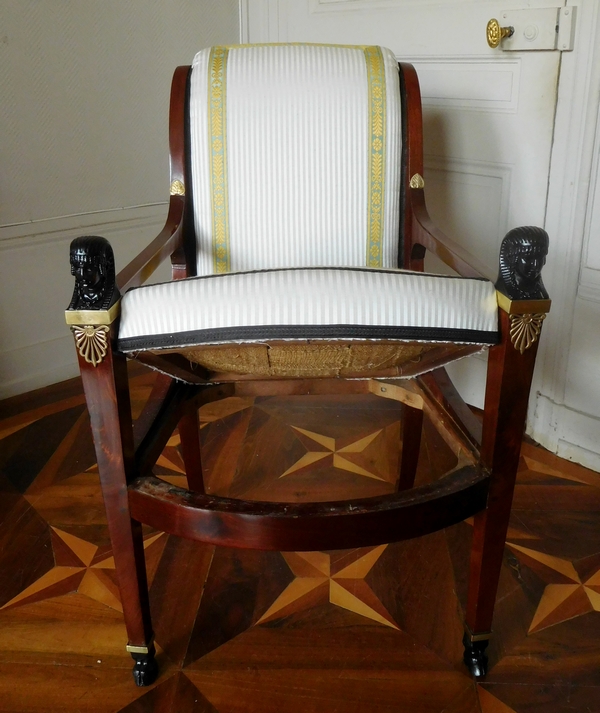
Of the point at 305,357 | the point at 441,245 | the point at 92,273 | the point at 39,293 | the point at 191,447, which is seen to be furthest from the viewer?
the point at 39,293

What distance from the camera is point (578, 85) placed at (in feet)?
3.28

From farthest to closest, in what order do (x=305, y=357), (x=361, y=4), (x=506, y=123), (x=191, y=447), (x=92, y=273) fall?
(x=361, y=4) < (x=506, y=123) < (x=191, y=447) < (x=305, y=357) < (x=92, y=273)

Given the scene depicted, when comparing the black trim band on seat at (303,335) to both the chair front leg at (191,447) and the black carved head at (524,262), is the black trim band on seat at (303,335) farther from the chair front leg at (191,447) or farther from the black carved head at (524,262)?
the chair front leg at (191,447)

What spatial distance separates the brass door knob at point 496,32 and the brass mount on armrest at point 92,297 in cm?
78

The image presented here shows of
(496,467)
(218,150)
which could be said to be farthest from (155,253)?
(496,467)

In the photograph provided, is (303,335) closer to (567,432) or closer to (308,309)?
(308,309)

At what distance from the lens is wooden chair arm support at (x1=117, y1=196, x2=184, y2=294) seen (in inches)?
26.2

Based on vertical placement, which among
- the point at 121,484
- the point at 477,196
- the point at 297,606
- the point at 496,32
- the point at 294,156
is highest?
the point at 496,32

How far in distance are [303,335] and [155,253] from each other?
0.91 feet

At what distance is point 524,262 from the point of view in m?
0.56

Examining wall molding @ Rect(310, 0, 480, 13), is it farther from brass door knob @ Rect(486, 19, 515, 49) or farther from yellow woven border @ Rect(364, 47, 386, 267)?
yellow woven border @ Rect(364, 47, 386, 267)

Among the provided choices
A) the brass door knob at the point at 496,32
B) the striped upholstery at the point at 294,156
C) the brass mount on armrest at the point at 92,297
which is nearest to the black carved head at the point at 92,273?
the brass mount on armrest at the point at 92,297

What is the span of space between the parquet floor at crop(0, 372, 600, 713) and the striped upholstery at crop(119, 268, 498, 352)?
1.32ft

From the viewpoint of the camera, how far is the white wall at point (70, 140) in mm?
1280
